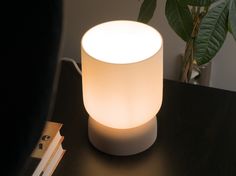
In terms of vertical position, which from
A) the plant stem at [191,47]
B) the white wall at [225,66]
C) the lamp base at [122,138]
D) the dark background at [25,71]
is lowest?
the white wall at [225,66]

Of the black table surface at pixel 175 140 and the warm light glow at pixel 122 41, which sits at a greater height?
the warm light glow at pixel 122 41

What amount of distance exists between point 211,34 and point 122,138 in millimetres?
261

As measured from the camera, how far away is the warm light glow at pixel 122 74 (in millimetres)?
715

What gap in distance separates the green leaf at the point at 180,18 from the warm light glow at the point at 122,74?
0.08 meters

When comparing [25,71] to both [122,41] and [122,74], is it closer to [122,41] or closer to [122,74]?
[122,74]

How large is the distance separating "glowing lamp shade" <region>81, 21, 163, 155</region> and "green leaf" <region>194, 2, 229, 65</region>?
79 mm

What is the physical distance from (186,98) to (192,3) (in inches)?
9.9

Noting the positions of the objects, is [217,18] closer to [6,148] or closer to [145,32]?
[145,32]

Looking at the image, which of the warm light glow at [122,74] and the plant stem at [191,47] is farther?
the plant stem at [191,47]

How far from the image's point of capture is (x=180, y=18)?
34.4 inches

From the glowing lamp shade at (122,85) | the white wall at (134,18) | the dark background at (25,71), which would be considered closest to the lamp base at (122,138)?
the glowing lamp shade at (122,85)

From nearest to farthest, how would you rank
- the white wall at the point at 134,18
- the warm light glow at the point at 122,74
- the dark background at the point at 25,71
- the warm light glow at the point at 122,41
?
the dark background at the point at 25,71 < the warm light glow at the point at 122,74 < the warm light glow at the point at 122,41 < the white wall at the point at 134,18

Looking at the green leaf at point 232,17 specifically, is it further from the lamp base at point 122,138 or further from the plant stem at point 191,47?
the lamp base at point 122,138

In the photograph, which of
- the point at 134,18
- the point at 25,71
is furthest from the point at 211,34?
the point at 25,71
